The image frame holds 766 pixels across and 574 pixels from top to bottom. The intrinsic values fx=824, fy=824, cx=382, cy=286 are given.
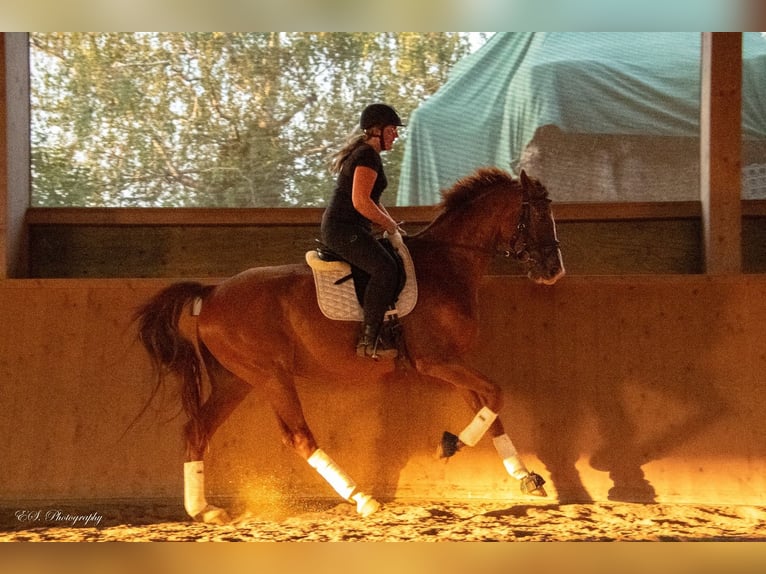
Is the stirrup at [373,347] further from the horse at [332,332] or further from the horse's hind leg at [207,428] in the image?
the horse's hind leg at [207,428]

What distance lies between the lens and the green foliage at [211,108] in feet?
21.1

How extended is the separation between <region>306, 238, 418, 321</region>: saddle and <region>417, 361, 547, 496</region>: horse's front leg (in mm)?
431

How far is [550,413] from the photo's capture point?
221 inches

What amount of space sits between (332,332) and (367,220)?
28.3 inches

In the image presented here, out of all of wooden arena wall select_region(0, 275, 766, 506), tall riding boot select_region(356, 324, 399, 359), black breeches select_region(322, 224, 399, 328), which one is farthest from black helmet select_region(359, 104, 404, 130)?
wooden arena wall select_region(0, 275, 766, 506)

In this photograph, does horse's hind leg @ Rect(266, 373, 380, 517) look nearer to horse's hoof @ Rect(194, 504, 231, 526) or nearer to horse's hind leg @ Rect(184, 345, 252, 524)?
horse's hind leg @ Rect(184, 345, 252, 524)

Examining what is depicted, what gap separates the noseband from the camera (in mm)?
5094

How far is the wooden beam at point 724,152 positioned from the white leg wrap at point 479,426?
2184 mm

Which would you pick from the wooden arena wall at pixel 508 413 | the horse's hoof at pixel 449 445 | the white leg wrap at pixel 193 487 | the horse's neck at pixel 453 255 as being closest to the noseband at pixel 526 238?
the horse's neck at pixel 453 255

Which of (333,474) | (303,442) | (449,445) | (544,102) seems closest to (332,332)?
(303,442)

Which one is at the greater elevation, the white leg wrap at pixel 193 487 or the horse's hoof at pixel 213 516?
the white leg wrap at pixel 193 487
